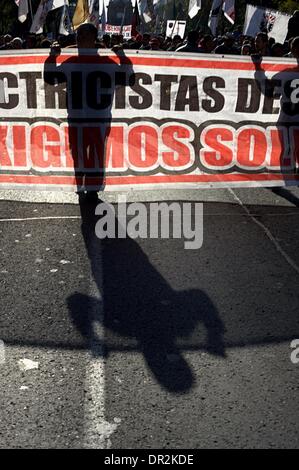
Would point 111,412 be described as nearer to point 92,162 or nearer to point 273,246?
point 273,246

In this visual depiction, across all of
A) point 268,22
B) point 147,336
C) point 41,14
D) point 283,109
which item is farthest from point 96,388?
point 41,14

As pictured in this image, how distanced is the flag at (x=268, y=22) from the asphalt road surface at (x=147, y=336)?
29.7ft

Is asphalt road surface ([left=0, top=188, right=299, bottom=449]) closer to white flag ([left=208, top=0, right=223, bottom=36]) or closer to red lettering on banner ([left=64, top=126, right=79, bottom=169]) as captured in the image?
red lettering on banner ([left=64, top=126, right=79, bottom=169])

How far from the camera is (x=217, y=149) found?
25.9ft

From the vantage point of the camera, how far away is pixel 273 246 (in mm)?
6609

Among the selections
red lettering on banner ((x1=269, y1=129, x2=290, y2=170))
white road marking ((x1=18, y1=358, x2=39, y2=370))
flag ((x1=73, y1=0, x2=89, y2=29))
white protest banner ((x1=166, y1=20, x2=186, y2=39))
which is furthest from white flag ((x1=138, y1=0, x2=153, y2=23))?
white road marking ((x1=18, y1=358, x2=39, y2=370))

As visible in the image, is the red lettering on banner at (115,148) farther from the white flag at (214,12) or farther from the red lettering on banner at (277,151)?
the white flag at (214,12)

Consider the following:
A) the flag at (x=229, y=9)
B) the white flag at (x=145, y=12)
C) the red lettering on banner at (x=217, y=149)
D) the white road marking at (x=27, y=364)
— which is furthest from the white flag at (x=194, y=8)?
the white road marking at (x=27, y=364)

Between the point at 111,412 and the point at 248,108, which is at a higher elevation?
the point at 248,108

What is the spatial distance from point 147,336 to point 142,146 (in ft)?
12.2

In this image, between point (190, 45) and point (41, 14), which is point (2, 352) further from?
point (41, 14)
